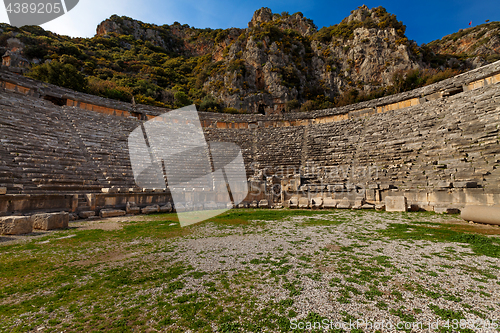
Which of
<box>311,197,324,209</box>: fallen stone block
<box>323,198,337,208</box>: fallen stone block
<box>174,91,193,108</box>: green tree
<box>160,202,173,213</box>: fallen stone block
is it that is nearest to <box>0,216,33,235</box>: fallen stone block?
<box>160,202,173,213</box>: fallen stone block

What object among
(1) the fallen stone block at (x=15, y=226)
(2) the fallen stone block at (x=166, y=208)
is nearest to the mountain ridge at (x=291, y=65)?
(2) the fallen stone block at (x=166, y=208)

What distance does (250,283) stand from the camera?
324cm

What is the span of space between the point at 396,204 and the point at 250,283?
9.64 meters

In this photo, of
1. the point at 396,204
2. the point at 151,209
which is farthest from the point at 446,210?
the point at 151,209

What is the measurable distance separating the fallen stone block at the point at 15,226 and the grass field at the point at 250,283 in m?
0.86

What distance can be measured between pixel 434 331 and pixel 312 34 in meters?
53.4

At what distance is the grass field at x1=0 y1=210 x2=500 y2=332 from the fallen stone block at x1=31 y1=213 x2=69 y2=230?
4.74 ft

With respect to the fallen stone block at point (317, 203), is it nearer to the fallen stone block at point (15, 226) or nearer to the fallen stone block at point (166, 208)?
the fallen stone block at point (166, 208)

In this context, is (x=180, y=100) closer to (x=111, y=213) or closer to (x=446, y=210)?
(x=111, y=213)

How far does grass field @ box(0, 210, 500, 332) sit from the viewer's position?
2.32m

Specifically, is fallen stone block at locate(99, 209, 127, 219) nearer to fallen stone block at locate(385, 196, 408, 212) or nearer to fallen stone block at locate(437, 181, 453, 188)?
fallen stone block at locate(385, 196, 408, 212)

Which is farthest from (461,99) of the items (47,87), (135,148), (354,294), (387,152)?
(47,87)

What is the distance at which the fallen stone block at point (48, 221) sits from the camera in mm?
7121

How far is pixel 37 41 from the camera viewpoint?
3622 cm
